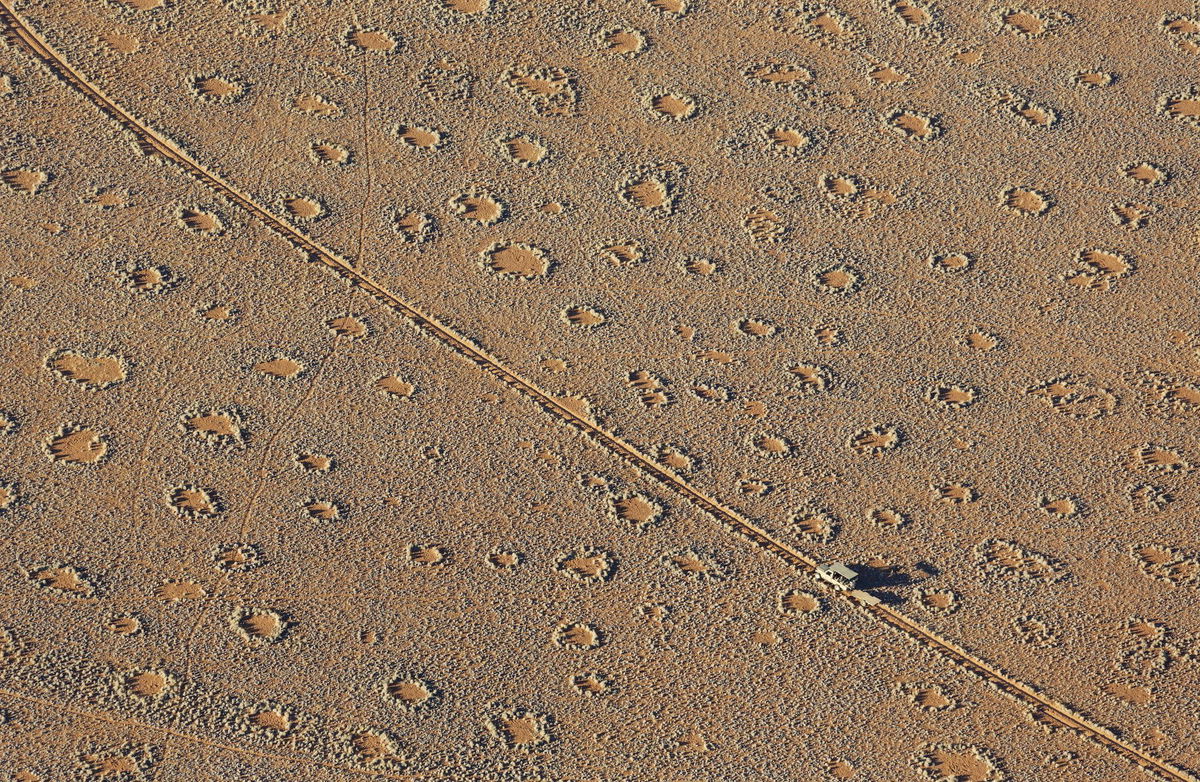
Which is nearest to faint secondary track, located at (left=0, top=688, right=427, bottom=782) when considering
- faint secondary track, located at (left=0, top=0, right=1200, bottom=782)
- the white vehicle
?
faint secondary track, located at (left=0, top=0, right=1200, bottom=782)

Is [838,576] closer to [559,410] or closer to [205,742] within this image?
[559,410]

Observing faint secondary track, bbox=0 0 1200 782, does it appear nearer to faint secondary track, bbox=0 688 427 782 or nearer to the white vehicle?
the white vehicle

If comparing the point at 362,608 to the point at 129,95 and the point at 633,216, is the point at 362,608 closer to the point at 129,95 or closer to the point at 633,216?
the point at 633,216

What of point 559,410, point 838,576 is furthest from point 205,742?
point 838,576

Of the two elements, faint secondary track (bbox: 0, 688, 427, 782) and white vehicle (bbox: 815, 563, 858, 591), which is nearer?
faint secondary track (bbox: 0, 688, 427, 782)

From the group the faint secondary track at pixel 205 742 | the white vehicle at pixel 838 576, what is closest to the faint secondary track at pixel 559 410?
the white vehicle at pixel 838 576

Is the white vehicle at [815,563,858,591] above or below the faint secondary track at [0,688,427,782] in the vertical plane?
above

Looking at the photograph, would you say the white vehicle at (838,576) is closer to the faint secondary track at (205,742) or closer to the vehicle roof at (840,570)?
the vehicle roof at (840,570)

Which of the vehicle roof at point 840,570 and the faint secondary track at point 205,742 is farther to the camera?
the vehicle roof at point 840,570
